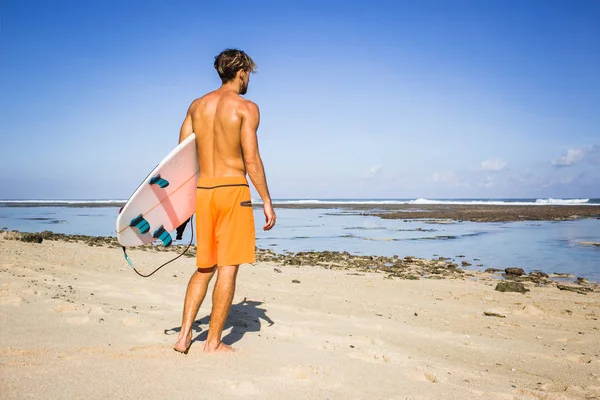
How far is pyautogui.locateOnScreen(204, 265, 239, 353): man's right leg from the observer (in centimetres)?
329

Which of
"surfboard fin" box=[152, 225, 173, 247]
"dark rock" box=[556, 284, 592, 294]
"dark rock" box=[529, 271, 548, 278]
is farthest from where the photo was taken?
"dark rock" box=[529, 271, 548, 278]

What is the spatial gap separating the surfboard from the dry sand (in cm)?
83

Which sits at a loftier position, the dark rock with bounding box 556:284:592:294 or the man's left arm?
the man's left arm

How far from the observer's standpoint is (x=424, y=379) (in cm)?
311

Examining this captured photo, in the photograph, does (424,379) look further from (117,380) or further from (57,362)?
(57,362)

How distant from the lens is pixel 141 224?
4.11m

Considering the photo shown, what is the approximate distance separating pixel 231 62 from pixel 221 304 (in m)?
1.98

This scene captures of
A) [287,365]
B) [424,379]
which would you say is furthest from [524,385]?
[287,365]

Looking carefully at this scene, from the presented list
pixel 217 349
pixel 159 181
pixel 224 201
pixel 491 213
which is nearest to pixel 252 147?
pixel 224 201

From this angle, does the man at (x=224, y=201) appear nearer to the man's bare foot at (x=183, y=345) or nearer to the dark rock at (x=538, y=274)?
the man's bare foot at (x=183, y=345)

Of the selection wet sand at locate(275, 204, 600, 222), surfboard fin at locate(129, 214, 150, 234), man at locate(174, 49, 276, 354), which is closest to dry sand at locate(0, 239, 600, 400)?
man at locate(174, 49, 276, 354)

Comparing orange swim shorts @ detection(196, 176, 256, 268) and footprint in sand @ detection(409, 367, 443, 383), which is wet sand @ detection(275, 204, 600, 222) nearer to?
footprint in sand @ detection(409, 367, 443, 383)

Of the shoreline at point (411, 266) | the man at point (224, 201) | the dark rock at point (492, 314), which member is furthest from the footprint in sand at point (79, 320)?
the shoreline at point (411, 266)

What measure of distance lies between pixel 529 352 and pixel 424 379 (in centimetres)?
187
